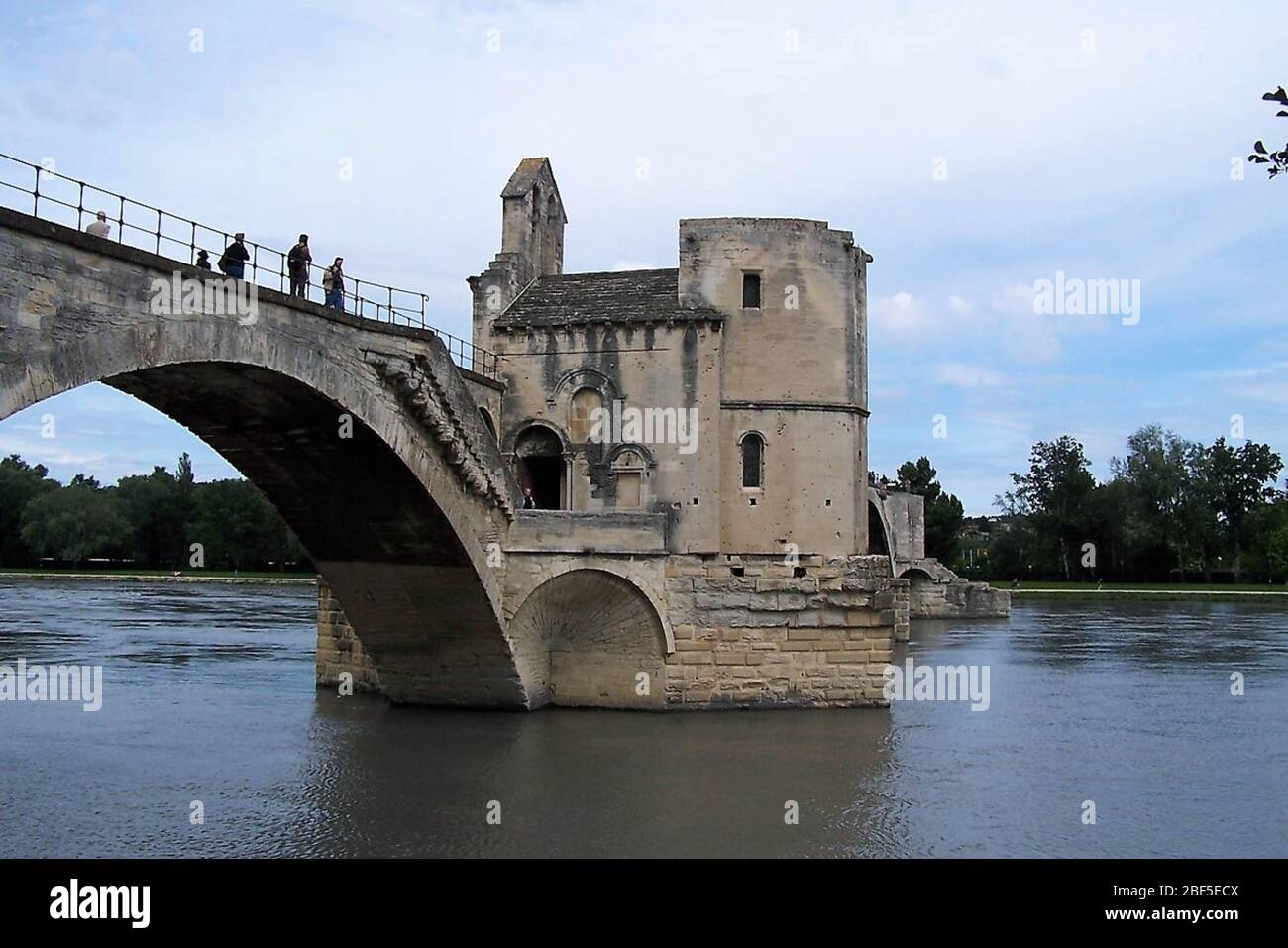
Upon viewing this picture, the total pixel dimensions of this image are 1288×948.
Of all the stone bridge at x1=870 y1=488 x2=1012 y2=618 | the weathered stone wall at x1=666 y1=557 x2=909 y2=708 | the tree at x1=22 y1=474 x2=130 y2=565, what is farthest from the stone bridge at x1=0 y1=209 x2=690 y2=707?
the tree at x1=22 y1=474 x2=130 y2=565

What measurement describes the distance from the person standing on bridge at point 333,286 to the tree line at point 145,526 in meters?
74.4

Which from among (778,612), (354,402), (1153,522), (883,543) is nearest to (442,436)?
(354,402)

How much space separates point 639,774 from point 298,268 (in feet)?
32.3

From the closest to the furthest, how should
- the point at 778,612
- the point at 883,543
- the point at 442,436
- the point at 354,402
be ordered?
the point at 354,402 → the point at 442,436 → the point at 778,612 → the point at 883,543

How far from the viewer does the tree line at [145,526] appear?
91938mm

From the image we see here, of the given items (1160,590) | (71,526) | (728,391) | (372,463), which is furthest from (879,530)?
(71,526)

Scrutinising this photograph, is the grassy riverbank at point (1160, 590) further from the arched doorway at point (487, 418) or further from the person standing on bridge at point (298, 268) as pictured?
the person standing on bridge at point (298, 268)

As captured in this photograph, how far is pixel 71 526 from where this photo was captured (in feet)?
299

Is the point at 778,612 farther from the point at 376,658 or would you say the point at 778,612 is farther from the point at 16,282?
the point at 16,282

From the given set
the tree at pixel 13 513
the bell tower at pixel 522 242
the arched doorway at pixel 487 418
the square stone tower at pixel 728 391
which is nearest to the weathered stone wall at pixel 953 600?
the bell tower at pixel 522 242

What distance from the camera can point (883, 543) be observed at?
58062 mm

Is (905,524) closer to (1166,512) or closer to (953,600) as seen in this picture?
(953,600)
